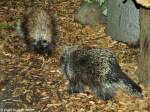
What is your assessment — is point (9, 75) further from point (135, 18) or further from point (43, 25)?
point (135, 18)

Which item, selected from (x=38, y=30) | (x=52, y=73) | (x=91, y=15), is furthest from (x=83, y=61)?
(x=91, y=15)

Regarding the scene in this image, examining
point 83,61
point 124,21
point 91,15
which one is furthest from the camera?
point 91,15

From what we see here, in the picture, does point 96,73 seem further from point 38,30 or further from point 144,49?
point 38,30

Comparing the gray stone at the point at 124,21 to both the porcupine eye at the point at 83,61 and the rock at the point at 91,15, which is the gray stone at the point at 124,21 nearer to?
the rock at the point at 91,15

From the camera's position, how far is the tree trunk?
260 inches

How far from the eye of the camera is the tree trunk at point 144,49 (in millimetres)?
6594

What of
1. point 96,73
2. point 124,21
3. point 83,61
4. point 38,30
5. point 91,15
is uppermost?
point 91,15

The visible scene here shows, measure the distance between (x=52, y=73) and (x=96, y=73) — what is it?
1.29m

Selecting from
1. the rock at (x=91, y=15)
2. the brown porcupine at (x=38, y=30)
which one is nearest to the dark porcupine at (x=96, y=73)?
the brown porcupine at (x=38, y=30)

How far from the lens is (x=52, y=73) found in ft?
25.6

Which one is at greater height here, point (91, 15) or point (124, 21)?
point (91, 15)

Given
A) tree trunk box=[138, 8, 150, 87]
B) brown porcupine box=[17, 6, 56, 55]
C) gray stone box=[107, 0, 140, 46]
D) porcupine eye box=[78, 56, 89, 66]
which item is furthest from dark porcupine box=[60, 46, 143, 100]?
gray stone box=[107, 0, 140, 46]

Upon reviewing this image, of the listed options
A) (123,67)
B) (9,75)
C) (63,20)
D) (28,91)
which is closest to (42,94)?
(28,91)

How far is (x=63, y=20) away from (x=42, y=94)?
121 inches
